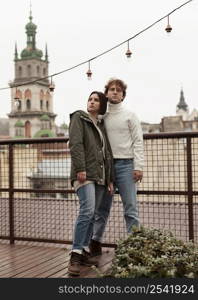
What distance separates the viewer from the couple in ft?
11.9

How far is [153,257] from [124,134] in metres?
1.49

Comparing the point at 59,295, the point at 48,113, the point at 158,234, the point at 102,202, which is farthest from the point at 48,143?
the point at 48,113

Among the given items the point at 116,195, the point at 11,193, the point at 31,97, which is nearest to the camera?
the point at 116,195

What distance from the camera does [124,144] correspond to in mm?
3861

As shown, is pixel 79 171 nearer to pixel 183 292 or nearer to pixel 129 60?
pixel 183 292

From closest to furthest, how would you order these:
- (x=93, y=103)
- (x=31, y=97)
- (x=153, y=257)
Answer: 1. (x=153, y=257)
2. (x=93, y=103)
3. (x=31, y=97)

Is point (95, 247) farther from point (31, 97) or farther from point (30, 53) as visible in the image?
point (30, 53)

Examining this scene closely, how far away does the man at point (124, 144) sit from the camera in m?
3.81

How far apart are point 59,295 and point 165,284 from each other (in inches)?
24.5

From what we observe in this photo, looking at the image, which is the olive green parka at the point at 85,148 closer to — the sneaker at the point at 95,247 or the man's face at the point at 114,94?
the man's face at the point at 114,94

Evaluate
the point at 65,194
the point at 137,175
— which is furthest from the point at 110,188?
the point at 65,194

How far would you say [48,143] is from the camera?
479cm

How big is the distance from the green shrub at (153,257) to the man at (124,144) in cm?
85

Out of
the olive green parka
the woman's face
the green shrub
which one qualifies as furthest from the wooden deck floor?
the woman's face
